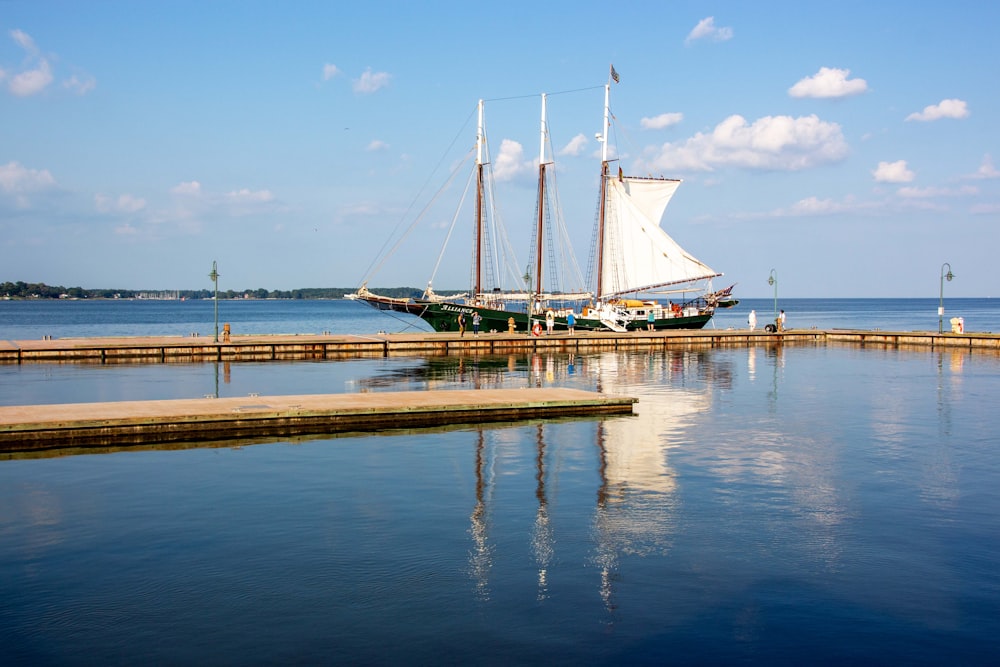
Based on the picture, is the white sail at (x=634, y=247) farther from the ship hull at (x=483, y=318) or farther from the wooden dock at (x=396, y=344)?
the wooden dock at (x=396, y=344)

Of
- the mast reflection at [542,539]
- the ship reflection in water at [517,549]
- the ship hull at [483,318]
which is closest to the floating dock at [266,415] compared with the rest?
the ship reflection in water at [517,549]

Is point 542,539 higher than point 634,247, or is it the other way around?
point 634,247

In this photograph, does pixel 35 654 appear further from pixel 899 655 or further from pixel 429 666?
pixel 899 655

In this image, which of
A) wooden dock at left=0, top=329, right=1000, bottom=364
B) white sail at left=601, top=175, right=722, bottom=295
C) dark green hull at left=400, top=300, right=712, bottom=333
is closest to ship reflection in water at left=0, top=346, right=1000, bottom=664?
wooden dock at left=0, top=329, right=1000, bottom=364

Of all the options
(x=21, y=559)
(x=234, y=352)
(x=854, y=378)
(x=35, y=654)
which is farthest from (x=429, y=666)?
(x=234, y=352)

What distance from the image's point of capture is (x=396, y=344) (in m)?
58.6

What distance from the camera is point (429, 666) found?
10.9 metres

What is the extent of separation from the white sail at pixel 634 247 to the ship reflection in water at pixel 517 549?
54.7 meters

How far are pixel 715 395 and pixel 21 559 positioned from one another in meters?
27.7

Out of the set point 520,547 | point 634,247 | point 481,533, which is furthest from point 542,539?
point 634,247

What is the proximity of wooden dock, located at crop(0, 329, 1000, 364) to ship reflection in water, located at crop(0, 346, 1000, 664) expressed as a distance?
2966 centimetres

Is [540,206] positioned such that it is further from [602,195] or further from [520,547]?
[520,547]

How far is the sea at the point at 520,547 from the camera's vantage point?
38.1 feet

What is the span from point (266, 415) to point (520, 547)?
1301cm
